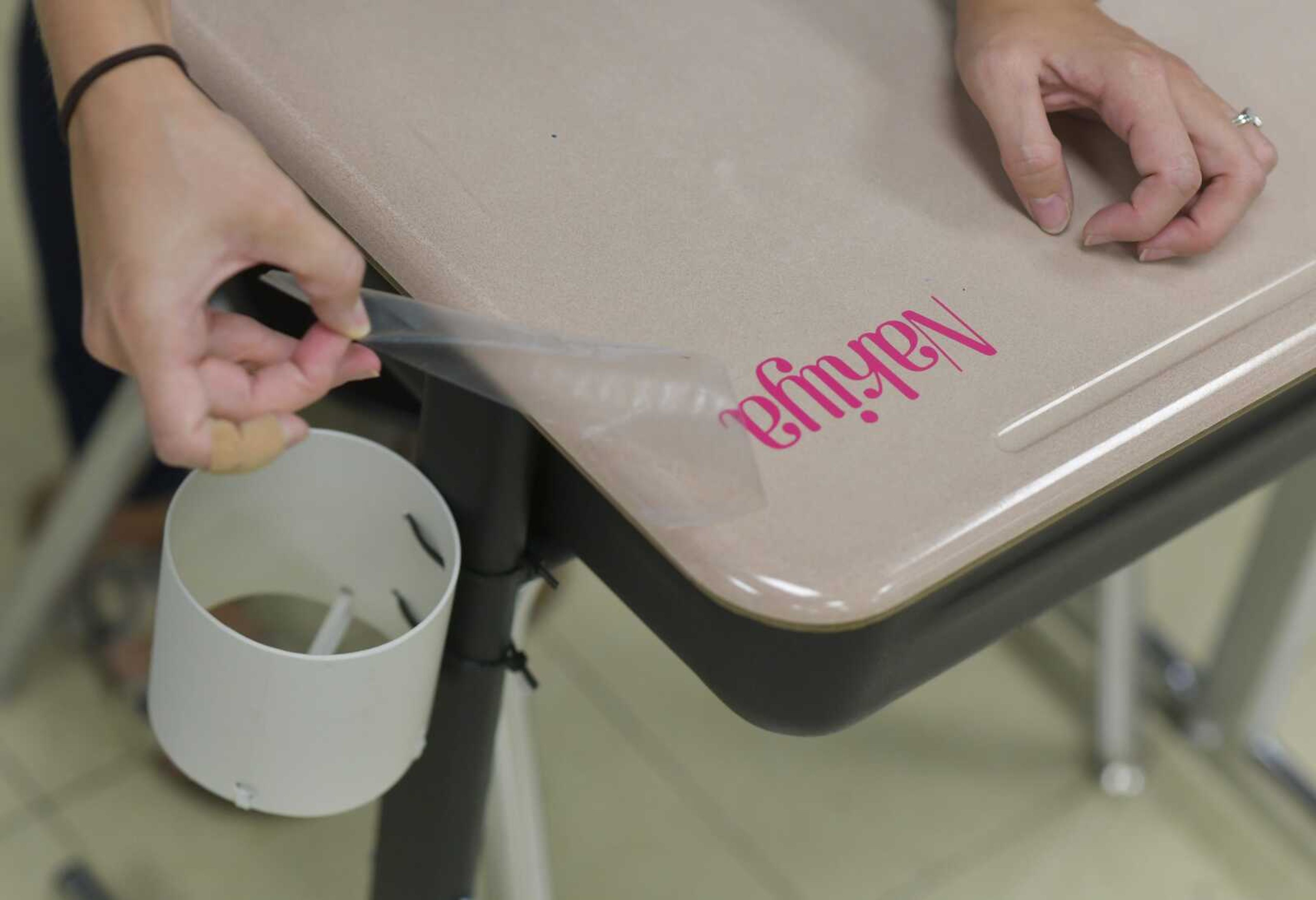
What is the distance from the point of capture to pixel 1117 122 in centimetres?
63

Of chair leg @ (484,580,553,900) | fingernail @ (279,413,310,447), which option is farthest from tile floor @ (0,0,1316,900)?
fingernail @ (279,413,310,447)

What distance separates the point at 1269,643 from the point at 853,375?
80 centimetres

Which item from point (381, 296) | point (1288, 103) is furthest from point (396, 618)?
point (1288, 103)

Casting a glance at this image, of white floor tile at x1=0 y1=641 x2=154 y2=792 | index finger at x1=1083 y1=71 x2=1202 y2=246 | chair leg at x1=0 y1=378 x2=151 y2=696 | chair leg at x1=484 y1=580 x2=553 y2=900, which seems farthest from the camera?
white floor tile at x1=0 y1=641 x2=154 y2=792

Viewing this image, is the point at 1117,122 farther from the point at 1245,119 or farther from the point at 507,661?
the point at 507,661

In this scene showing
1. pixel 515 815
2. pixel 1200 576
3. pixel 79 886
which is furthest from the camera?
pixel 1200 576

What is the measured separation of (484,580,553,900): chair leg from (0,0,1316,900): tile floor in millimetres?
321

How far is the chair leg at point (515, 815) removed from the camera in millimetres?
758

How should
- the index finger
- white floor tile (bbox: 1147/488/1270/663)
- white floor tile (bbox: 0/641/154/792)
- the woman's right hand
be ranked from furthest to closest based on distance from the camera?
1. white floor tile (bbox: 1147/488/1270/663)
2. white floor tile (bbox: 0/641/154/792)
3. the index finger
4. the woman's right hand

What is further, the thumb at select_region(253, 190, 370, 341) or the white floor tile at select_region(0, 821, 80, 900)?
the white floor tile at select_region(0, 821, 80, 900)

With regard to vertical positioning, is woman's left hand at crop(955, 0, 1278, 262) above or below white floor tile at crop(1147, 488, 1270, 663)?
above

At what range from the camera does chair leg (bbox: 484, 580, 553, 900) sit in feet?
2.49

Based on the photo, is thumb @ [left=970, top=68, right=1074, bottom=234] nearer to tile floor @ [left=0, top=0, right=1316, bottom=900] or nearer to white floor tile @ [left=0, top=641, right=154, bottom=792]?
tile floor @ [left=0, top=0, right=1316, bottom=900]

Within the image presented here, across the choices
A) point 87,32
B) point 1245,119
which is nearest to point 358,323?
point 87,32
